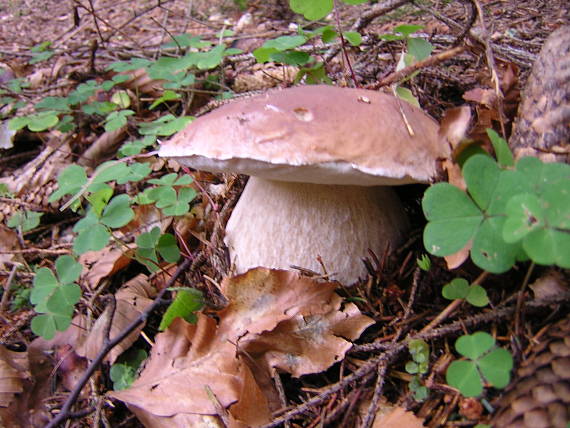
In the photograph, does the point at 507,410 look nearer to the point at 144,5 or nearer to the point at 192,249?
the point at 192,249

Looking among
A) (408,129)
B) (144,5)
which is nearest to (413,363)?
(408,129)

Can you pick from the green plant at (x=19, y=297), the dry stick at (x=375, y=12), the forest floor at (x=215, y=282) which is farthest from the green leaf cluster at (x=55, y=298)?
the dry stick at (x=375, y=12)

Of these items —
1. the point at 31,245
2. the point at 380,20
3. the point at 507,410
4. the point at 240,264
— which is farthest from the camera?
the point at 380,20

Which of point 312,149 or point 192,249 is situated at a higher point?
point 312,149

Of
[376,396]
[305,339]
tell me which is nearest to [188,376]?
[305,339]

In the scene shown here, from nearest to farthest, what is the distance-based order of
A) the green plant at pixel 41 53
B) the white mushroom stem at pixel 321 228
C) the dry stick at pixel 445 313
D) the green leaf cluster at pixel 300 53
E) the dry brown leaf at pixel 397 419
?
the dry brown leaf at pixel 397 419
the dry stick at pixel 445 313
the white mushroom stem at pixel 321 228
the green leaf cluster at pixel 300 53
the green plant at pixel 41 53

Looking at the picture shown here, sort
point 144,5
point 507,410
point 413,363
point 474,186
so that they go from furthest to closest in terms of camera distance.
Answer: point 144,5 < point 413,363 < point 474,186 < point 507,410

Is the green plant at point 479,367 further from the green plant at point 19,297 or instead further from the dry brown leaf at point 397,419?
the green plant at point 19,297
